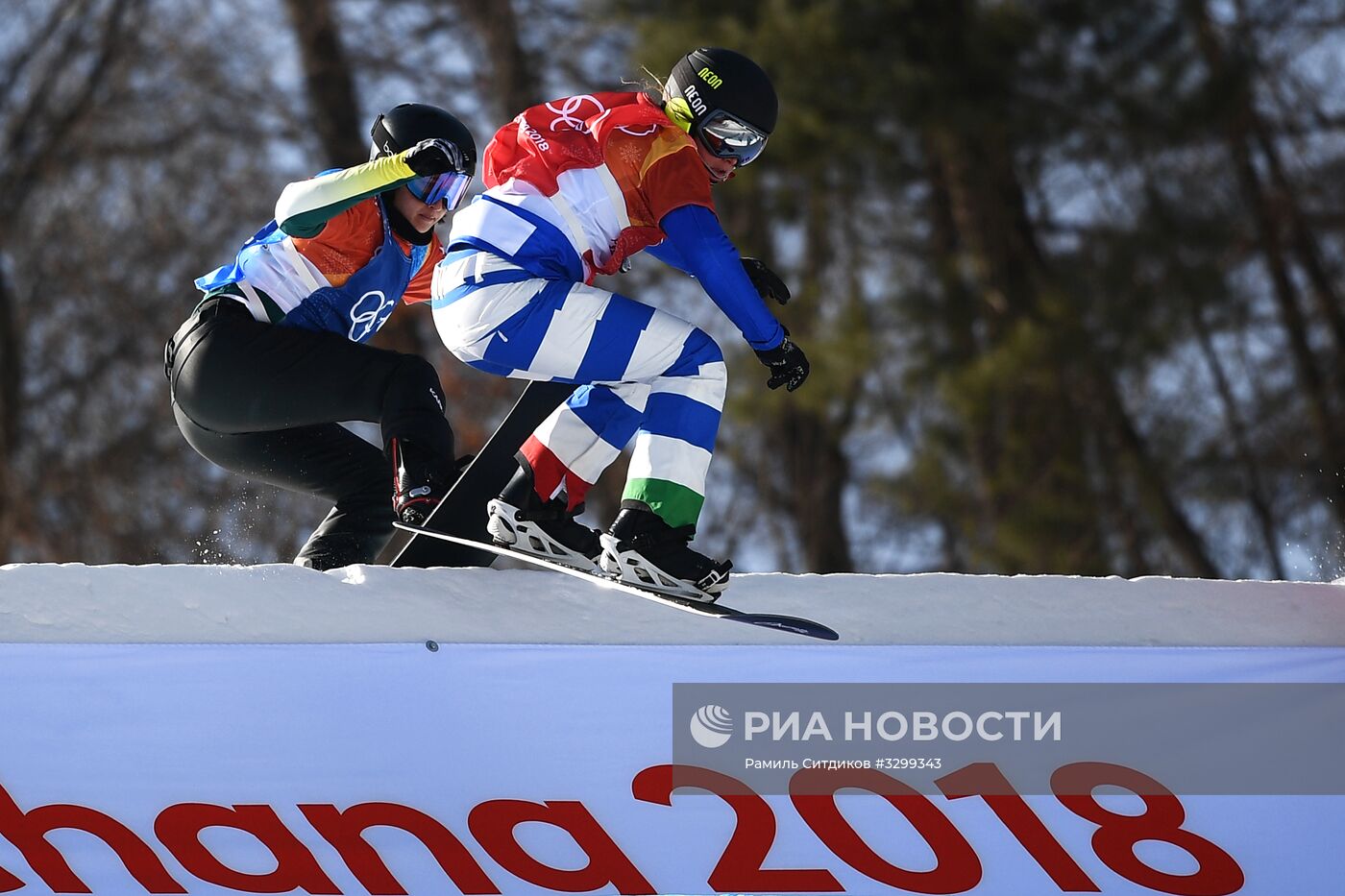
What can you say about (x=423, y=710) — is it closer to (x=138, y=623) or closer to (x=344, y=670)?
(x=344, y=670)

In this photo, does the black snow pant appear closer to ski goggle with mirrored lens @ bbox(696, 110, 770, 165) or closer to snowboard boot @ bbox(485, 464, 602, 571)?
snowboard boot @ bbox(485, 464, 602, 571)

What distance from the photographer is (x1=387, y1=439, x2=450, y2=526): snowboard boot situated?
3730mm

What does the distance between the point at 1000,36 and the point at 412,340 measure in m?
5.94

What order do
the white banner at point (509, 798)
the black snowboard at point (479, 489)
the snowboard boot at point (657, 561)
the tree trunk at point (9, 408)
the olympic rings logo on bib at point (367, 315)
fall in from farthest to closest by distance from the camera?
the tree trunk at point (9, 408), the olympic rings logo on bib at point (367, 315), the black snowboard at point (479, 489), the snowboard boot at point (657, 561), the white banner at point (509, 798)

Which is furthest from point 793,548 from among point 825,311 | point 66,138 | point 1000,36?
point 66,138

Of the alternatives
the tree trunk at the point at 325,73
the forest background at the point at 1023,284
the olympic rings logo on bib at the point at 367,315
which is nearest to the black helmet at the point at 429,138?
the olympic rings logo on bib at the point at 367,315

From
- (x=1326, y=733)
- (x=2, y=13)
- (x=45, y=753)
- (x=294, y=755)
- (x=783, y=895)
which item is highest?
(x=2, y=13)

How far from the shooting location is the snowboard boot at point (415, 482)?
12.2 feet

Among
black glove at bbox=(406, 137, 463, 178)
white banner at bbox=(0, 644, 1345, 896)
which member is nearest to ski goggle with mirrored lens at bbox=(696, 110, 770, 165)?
black glove at bbox=(406, 137, 463, 178)

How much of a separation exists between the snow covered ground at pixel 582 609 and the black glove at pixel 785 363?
0.45m

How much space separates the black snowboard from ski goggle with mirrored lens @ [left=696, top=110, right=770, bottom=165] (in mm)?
813

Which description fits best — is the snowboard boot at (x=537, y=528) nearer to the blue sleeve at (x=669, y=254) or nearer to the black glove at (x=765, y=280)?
the blue sleeve at (x=669, y=254)

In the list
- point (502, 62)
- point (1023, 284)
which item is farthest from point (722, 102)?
point (502, 62)

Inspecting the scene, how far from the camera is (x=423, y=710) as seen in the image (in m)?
3.34
